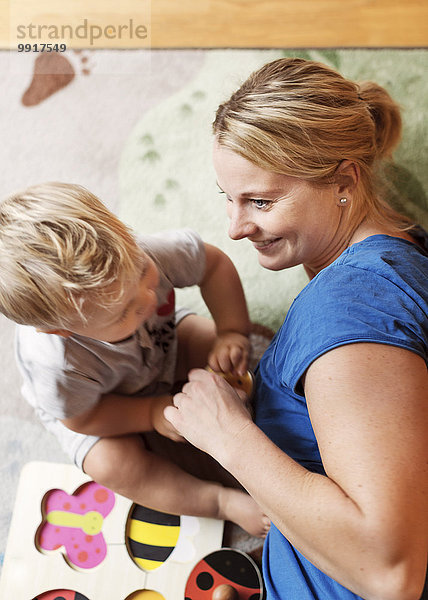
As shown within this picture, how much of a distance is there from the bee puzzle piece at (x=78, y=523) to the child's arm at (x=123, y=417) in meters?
0.16

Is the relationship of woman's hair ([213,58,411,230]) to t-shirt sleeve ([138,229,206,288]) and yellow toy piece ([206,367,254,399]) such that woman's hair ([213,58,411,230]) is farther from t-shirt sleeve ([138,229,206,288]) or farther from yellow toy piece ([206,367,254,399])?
yellow toy piece ([206,367,254,399])

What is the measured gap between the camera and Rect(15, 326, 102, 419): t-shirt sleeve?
2.62 feet

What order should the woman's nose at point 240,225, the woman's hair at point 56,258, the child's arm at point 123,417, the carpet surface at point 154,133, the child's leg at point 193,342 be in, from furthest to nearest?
the carpet surface at point 154,133 → the child's leg at point 193,342 → the child's arm at point 123,417 → the woman's nose at point 240,225 → the woman's hair at point 56,258

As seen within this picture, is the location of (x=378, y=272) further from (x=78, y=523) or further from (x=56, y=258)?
(x=78, y=523)

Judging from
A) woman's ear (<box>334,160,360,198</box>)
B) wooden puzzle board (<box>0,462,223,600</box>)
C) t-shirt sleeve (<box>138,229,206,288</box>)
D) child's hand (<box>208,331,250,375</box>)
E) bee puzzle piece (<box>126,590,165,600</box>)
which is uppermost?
woman's ear (<box>334,160,360,198</box>)

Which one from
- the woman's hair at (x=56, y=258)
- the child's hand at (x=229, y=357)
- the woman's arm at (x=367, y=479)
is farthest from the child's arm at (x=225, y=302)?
the woman's arm at (x=367, y=479)

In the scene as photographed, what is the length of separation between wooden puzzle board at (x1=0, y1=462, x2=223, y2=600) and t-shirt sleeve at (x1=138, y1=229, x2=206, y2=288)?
0.43 m

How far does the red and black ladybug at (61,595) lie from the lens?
95 centimetres

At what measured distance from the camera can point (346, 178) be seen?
72 centimetres

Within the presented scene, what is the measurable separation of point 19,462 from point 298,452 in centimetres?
62

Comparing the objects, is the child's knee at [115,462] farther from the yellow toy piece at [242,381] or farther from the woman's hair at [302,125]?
the woman's hair at [302,125]

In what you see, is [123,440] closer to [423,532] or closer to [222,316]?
[222,316]

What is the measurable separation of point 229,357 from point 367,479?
1.55 ft

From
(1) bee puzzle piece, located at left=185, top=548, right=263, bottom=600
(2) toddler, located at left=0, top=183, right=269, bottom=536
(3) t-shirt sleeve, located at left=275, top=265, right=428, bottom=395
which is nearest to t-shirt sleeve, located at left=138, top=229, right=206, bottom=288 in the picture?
(2) toddler, located at left=0, top=183, right=269, bottom=536
